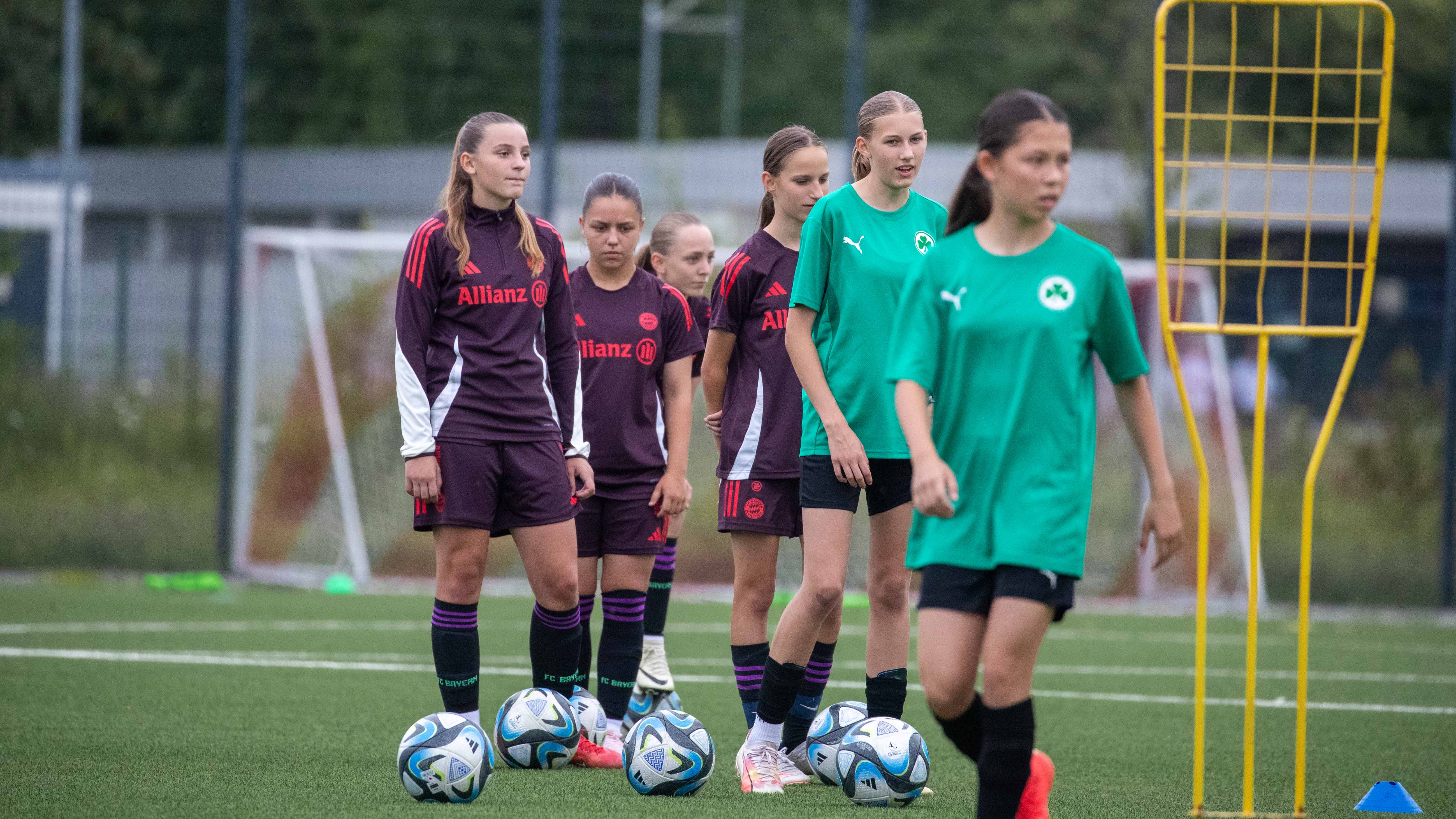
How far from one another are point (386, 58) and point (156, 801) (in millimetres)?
22251

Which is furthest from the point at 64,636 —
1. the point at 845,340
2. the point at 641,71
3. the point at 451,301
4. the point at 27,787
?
the point at 641,71

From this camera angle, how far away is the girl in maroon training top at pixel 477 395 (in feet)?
16.0

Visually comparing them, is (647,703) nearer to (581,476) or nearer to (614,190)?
(581,476)

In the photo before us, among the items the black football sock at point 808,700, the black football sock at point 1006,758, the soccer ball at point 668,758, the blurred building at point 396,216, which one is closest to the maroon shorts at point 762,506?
the black football sock at point 808,700

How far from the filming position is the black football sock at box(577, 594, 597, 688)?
5.64m

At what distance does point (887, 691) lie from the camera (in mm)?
4969

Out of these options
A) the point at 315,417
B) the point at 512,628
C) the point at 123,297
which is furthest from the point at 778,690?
the point at 123,297

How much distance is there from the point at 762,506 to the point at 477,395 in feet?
3.30

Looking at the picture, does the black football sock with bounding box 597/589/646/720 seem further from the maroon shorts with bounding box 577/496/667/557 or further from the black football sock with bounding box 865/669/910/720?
the black football sock with bounding box 865/669/910/720

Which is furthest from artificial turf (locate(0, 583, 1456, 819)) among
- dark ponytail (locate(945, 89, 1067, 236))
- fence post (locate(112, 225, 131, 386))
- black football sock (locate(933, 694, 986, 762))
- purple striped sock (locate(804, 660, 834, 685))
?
fence post (locate(112, 225, 131, 386))

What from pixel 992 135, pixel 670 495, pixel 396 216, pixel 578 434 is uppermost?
pixel 396 216

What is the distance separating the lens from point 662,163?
1634 centimetres

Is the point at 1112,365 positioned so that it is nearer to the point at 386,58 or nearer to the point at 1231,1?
the point at 1231,1

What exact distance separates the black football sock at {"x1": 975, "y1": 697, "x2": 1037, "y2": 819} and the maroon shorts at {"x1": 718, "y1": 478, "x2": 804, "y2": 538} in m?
1.60
